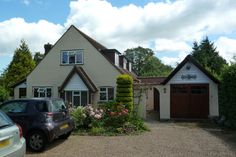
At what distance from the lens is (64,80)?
27031mm

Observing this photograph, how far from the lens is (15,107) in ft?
37.0

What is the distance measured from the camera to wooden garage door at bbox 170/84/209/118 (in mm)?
22750

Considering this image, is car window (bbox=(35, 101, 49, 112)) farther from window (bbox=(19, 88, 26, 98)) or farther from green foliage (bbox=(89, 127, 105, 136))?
window (bbox=(19, 88, 26, 98))

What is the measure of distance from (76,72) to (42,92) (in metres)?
4.15

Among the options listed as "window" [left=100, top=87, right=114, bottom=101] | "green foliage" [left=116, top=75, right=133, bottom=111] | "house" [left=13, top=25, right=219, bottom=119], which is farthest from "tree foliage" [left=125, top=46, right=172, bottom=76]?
"green foliage" [left=116, top=75, right=133, bottom=111]

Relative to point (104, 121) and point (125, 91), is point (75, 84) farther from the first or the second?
point (104, 121)

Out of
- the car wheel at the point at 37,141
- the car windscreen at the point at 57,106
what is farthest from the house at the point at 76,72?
the car wheel at the point at 37,141

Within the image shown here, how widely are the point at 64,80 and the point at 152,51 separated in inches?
1942

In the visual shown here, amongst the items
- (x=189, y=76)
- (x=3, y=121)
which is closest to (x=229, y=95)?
(x=189, y=76)

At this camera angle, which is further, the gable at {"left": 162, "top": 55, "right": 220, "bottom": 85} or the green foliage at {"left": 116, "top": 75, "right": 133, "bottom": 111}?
the gable at {"left": 162, "top": 55, "right": 220, "bottom": 85}

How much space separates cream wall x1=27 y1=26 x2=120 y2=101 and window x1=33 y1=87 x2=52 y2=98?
35cm

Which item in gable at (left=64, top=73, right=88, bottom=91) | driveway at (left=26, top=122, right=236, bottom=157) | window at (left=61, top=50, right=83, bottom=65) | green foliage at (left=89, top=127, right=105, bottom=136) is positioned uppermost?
window at (left=61, top=50, right=83, bottom=65)

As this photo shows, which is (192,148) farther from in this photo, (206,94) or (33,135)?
(206,94)

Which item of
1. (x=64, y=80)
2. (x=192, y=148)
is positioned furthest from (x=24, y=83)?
(x=192, y=148)
